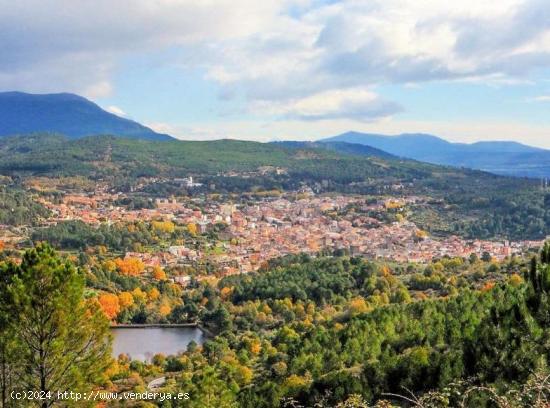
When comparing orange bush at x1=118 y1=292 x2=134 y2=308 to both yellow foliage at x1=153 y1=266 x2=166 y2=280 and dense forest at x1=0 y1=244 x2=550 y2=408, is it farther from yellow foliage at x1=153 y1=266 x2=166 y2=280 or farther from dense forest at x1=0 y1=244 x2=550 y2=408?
yellow foliage at x1=153 y1=266 x2=166 y2=280

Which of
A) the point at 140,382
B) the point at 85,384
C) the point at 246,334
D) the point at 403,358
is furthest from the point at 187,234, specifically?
the point at 85,384

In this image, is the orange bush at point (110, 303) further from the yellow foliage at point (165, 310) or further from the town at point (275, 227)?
the town at point (275, 227)

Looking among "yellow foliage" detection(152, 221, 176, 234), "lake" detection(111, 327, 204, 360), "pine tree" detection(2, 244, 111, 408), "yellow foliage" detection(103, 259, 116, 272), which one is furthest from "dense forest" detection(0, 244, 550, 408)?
"yellow foliage" detection(152, 221, 176, 234)

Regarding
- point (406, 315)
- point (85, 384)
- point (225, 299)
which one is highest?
point (85, 384)

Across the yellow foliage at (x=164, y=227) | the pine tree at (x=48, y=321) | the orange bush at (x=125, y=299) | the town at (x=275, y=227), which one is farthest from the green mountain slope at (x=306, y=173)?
the pine tree at (x=48, y=321)

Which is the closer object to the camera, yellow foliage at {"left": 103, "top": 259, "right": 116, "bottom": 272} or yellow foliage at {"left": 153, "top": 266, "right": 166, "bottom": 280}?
yellow foliage at {"left": 103, "top": 259, "right": 116, "bottom": 272}

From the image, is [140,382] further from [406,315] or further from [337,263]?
[337,263]

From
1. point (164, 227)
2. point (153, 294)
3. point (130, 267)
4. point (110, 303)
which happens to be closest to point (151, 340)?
point (110, 303)

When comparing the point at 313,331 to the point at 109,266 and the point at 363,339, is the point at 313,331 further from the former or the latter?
the point at 109,266
